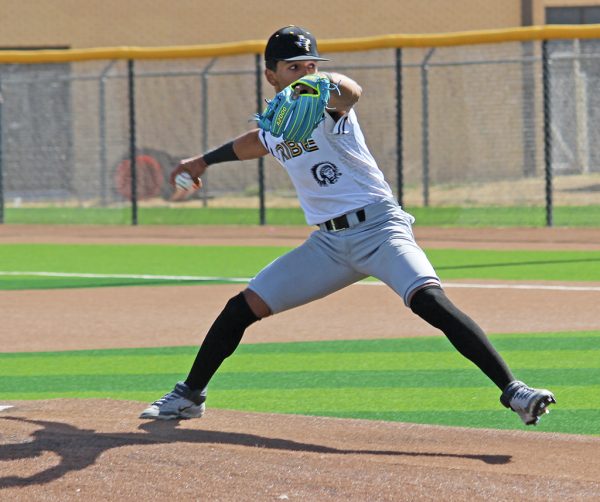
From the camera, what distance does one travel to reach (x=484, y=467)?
5.30m

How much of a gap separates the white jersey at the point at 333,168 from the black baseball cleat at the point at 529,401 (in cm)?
111

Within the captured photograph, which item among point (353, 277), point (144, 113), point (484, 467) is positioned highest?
point (144, 113)

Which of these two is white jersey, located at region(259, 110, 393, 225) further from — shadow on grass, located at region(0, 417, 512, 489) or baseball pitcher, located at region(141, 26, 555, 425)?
shadow on grass, located at region(0, 417, 512, 489)

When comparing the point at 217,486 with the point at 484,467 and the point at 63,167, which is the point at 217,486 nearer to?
the point at 484,467

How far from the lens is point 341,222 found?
19.5 feet

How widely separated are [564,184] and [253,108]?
579cm

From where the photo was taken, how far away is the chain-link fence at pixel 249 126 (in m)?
20.3

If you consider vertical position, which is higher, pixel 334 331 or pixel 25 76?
pixel 25 76

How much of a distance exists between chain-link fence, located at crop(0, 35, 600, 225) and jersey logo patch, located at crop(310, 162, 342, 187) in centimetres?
1303

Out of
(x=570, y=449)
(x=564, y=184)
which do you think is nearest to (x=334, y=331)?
(x=570, y=449)

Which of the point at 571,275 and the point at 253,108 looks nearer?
the point at 571,275

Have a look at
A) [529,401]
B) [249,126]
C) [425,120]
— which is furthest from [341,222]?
[249,126]

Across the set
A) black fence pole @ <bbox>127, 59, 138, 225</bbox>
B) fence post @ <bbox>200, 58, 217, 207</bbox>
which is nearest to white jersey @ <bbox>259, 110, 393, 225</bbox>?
black fence pole @ <bbox>127, 59, 138, 225</bbox>

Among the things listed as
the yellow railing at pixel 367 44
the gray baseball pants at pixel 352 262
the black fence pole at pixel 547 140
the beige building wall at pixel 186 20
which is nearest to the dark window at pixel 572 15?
the beige building wall at pixel 186 20
